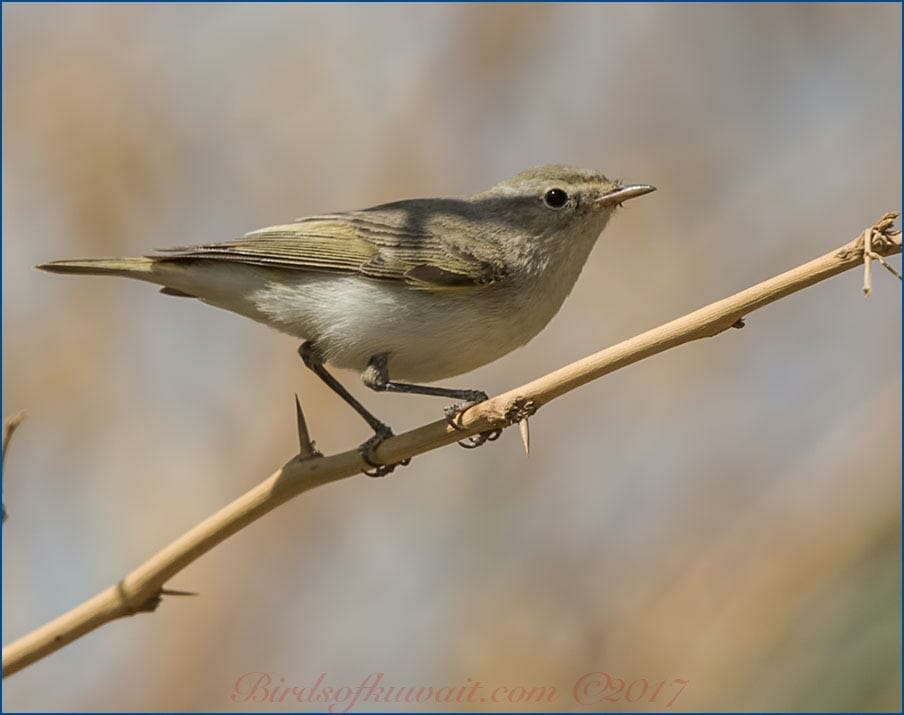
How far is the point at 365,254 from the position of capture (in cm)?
478

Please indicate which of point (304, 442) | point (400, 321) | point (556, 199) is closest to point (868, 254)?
point (304, 442)

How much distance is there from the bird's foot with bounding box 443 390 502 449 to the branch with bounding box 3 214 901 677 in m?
0.02

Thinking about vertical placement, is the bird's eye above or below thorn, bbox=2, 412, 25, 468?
above

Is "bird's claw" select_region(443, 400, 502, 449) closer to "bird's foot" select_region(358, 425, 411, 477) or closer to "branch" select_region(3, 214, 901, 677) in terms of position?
"branch" select_region(3, 214, 901, 677)

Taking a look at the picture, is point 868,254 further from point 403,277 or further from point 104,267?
point 104,267

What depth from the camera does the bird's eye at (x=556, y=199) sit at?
4.99 meters

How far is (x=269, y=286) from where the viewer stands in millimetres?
4719

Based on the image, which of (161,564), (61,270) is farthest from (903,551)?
(61,270)

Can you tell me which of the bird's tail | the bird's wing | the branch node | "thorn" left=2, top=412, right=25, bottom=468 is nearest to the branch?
the branch node

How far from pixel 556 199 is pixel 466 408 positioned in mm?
2051

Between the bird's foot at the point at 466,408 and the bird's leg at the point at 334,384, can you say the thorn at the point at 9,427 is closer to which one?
the bird's foot at the point at 466,408

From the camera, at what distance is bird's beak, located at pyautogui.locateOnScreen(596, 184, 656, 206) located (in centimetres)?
470

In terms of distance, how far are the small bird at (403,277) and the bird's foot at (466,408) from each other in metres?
0.05

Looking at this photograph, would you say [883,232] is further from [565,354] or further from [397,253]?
[565,354]
